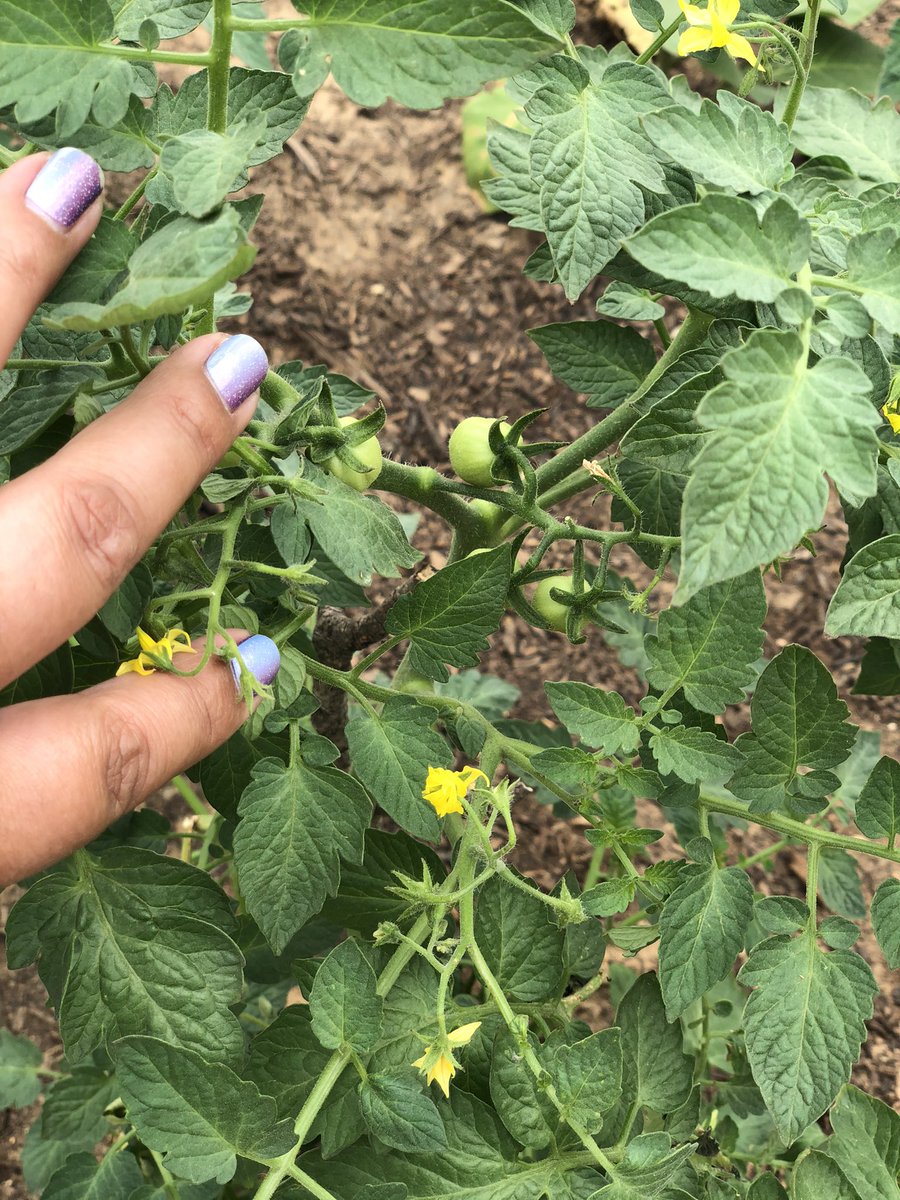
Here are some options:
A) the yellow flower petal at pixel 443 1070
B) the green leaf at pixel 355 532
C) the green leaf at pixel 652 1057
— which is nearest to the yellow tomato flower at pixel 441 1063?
the yellow flower petal at pixel 443 1070

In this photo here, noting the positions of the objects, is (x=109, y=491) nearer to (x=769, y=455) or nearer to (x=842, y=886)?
(x=769, y=455)

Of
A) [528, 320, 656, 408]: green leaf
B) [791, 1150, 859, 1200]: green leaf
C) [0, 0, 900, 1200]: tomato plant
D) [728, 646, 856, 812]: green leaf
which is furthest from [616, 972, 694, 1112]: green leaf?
[528, 320, 656, 408]: green leaf

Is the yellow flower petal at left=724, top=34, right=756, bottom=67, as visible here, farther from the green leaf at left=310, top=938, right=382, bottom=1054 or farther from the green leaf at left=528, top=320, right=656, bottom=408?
the green leaf at left=310, top=938, right=382, bottom=1054

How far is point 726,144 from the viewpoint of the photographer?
722mm

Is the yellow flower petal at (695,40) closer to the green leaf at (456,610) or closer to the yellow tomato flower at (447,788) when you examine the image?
the green leaf at (456,610)

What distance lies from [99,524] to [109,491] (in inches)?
0.9

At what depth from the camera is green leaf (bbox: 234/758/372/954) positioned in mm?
867

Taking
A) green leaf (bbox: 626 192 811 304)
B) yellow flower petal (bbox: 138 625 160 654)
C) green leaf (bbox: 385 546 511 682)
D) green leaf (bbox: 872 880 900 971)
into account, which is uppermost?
green leaf (bbox: 626 192 811 304)

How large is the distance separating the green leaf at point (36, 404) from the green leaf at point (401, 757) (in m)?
0.34

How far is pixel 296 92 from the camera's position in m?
0.70

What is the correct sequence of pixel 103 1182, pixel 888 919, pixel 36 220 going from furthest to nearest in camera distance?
pixel 103 1182, pixel 888 919, pixel 36 220

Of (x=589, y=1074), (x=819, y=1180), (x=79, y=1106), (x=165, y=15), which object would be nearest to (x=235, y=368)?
(x=165, y=15)

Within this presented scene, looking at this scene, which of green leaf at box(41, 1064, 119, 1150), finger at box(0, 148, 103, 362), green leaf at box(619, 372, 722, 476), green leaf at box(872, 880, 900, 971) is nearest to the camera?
finger at box(0, 148, 103, 362)

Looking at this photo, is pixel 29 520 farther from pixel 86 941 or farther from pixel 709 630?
pixel 709 630
